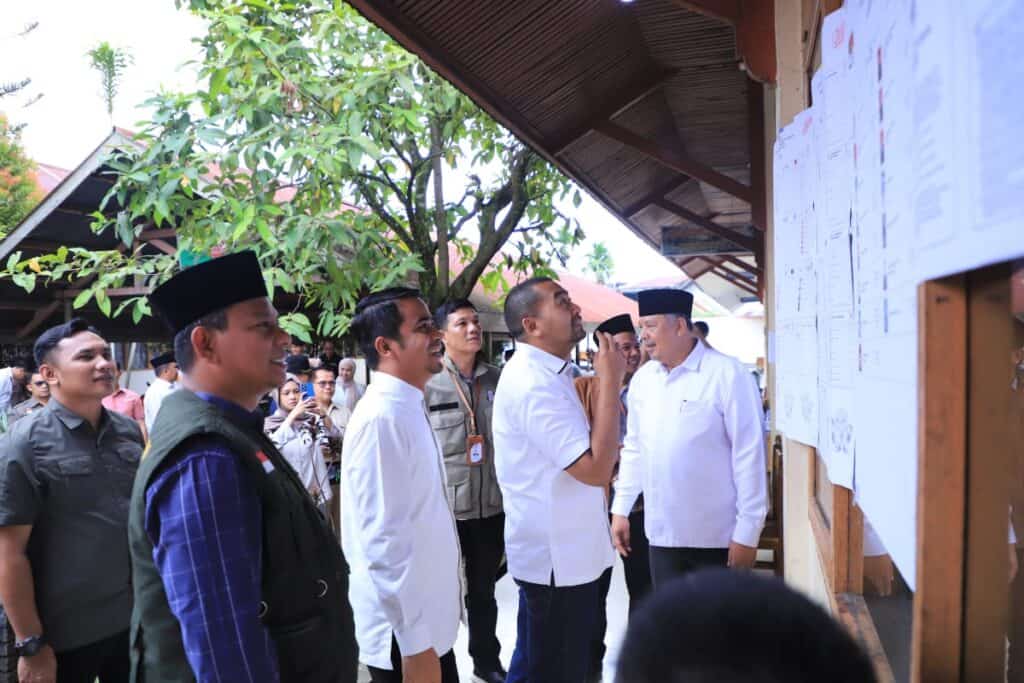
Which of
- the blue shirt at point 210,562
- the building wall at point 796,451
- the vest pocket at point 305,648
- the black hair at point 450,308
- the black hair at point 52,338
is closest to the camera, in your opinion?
the blue shirt at point 210,562

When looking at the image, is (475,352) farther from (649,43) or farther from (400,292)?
(649,43)

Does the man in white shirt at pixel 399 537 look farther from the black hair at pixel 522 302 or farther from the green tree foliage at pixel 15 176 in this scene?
the green tree foliage at pixel 15 176

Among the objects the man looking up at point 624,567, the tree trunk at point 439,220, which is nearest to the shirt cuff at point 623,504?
the man looking up at point 624,567

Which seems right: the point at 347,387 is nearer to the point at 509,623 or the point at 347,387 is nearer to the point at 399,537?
the point at 509,623

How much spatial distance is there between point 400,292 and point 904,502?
7.27ft

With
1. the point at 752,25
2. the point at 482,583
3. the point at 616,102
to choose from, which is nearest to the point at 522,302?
the point at 752,25

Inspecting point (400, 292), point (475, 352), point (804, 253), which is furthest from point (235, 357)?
point (475, 352)

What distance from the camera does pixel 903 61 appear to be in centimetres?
88

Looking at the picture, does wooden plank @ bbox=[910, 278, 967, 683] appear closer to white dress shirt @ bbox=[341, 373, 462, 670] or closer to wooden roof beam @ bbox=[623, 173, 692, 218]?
white dress shirt @ bbox=[341, 373, 462, 670]

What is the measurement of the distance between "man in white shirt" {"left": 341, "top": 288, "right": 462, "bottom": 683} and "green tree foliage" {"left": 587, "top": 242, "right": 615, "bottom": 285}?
184 ft

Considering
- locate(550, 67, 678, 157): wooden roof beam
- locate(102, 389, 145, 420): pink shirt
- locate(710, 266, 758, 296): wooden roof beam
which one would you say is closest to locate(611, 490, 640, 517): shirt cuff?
locate(550, 67, 678, 157): wooden roof beam

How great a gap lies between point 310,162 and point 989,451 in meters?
5.25

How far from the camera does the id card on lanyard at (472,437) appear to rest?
443cm

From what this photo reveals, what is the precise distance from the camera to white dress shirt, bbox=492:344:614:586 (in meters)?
3.12
